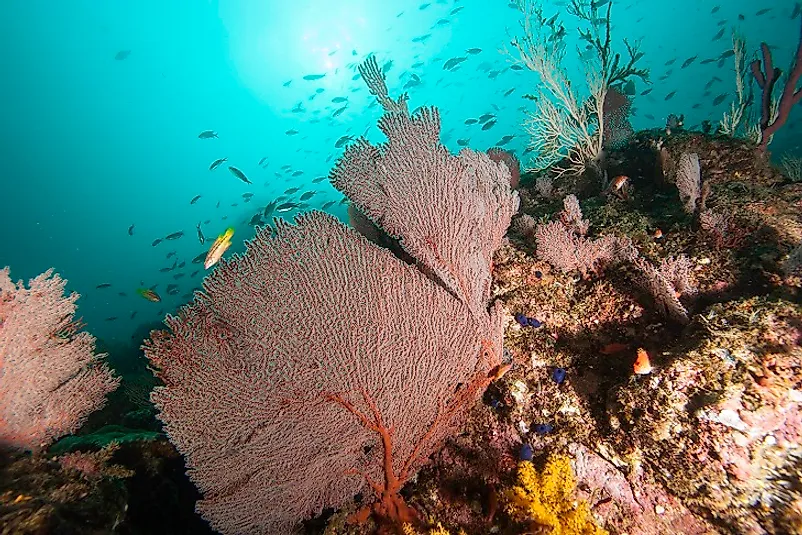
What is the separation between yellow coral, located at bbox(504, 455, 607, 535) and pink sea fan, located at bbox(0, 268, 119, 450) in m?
3.71

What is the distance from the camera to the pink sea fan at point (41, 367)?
296cm

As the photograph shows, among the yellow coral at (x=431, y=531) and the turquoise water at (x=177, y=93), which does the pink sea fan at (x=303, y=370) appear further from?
the turquoise water at (x=177, y=93)

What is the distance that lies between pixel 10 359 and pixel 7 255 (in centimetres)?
9740

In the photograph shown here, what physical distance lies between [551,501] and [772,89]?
6.71 m

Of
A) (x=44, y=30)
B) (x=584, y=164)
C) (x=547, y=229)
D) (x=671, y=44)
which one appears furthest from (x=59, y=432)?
(x=671, y=44)

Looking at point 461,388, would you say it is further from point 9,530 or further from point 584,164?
point 584,164

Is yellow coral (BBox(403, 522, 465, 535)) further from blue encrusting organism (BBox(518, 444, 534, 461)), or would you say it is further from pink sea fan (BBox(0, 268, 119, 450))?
pink sea fan (BBox(0, 268, 119, 450))

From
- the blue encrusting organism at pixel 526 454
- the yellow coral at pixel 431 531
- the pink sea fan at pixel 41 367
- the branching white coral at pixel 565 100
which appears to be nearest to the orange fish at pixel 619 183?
the branching white coral at pixel 565 100

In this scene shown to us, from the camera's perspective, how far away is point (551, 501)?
2279mm

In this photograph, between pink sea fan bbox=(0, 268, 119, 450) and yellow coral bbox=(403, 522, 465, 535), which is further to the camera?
pink sea fan bbox=(0, 268, 119, 450)

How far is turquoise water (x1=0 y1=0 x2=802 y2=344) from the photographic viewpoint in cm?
6056

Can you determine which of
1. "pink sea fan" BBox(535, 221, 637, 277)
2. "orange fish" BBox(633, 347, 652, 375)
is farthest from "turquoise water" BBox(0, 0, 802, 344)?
"orange fish" BBox(633, 347, 652, 375)

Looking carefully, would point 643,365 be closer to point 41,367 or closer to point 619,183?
point 619,183

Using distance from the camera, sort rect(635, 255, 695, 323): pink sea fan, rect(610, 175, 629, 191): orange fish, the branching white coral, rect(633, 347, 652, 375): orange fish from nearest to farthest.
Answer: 1. rect(633, 347, 652, 375): orange fish
2. rect(635, 255, 695, 323): pink sea fan
3. rect(610, 175, 629, 191): orange fish
4. the branching white coral
